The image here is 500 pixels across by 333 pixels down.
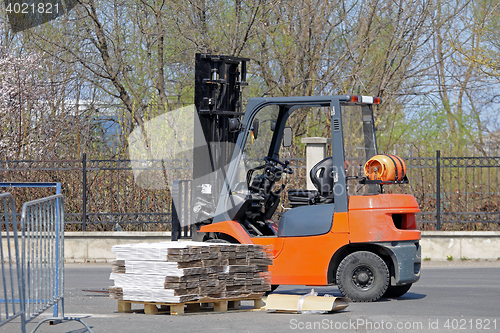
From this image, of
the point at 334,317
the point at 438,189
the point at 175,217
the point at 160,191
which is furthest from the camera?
the point at 160,191

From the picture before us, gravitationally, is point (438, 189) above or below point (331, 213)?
above

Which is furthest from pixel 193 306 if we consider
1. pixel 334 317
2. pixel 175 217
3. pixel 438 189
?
pixel 438 189

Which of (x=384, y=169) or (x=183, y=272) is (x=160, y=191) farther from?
(x=183, y=272)

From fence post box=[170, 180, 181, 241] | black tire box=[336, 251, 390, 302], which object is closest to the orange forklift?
black tire box=[336, 251, 390, 302]

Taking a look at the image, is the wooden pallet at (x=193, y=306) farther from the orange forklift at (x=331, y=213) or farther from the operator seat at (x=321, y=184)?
the operator seat at (x=321, y=184)

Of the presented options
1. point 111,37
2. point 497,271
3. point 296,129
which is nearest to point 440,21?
point 296,129

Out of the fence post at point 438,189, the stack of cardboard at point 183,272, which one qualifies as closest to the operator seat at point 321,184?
the stack of cardboard at point 183,272

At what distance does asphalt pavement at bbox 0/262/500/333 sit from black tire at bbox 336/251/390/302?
17 centimetres

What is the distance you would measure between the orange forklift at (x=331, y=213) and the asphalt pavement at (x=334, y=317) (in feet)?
1.72

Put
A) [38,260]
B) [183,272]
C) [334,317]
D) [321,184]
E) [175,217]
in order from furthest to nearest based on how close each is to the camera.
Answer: [175,217], [321,184], [334,317], [183,272], [38,260]

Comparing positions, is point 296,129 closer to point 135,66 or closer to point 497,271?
point 135,66

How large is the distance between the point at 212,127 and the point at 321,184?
5.72ft

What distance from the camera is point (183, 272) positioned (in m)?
→ 6.81

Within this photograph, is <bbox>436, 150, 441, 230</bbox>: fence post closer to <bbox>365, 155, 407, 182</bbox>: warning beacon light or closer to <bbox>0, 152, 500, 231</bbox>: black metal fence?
<bbox>0, 152, 500, 231</bbox>: black metal fence
